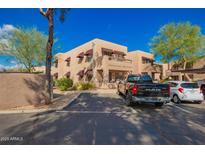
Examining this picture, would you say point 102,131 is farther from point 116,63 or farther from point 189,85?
point 116,63

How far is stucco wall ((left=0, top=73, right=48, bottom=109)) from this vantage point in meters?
7.74

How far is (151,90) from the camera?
7773 millimetres

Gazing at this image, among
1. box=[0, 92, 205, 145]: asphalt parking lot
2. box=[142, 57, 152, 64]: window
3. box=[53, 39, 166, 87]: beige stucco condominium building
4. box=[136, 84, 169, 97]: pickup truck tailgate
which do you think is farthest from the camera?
box=[142, 57, 152, 64]: window

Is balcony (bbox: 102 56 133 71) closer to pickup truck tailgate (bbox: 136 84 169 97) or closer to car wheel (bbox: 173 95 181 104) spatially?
car wheel (bbox: 173 95 181 104)

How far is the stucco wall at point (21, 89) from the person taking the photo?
7738 mm

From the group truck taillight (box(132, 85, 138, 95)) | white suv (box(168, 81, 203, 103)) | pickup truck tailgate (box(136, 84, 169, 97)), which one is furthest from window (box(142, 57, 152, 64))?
truck taillight (box(132, 85, 138, 95))

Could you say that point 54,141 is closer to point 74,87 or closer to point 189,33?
point 74,87

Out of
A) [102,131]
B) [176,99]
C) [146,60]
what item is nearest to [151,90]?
[176,99]

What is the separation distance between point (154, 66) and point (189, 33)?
10446mm

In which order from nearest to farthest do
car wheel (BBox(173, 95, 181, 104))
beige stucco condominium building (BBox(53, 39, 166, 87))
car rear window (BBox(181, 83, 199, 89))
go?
car rear window (BBox(181, 83, 199, 89)), car wheel (BBox(173, 95, 181, 104)), beige stucco condominium building (BBox(53, 39, 166, 87))

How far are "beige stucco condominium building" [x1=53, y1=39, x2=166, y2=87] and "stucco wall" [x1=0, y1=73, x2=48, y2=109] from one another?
13420 millimetres

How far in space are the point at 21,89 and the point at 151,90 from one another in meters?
7.87

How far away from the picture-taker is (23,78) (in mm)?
8320

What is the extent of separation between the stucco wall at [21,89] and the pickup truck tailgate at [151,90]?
5.99 meters
